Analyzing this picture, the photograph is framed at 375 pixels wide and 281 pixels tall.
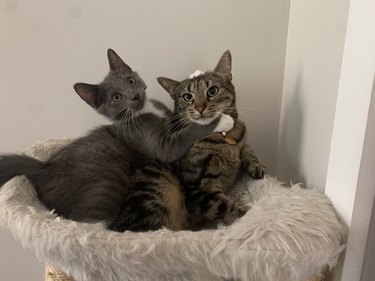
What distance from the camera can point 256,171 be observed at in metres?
1.25

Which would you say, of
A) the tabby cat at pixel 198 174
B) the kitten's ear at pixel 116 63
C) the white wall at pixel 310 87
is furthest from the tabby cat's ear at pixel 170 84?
the white wall at pixel 310 87

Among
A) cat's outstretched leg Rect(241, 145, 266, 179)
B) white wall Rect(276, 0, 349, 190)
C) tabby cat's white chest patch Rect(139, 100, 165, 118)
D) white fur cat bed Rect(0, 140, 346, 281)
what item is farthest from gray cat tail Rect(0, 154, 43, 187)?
white wall Rect(276, 0, 349, 190)

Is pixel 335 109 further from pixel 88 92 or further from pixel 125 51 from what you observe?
pixel 125 51

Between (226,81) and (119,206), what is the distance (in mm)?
520

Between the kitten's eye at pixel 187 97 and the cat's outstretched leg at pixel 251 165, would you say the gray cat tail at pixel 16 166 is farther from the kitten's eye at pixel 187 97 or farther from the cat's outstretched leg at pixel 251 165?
the cat's outstretched leg at pixel 251 165

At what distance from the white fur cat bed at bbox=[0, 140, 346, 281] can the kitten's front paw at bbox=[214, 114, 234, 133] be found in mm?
384

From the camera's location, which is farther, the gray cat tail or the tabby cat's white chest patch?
the tabby cat's white chest patch

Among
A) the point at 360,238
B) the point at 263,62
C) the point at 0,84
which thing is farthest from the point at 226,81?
the point at 0,84

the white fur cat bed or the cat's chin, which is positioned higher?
the cat's chin

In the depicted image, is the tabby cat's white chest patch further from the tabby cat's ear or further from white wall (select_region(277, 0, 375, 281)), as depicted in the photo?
white wall (select_region(277, 0, 375, 281))

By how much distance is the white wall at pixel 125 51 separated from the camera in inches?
56.2

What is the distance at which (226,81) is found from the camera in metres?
1.28

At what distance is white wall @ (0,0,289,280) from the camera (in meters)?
1.43

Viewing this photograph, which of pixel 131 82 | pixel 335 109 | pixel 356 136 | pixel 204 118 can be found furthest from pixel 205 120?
pixel 356 136
